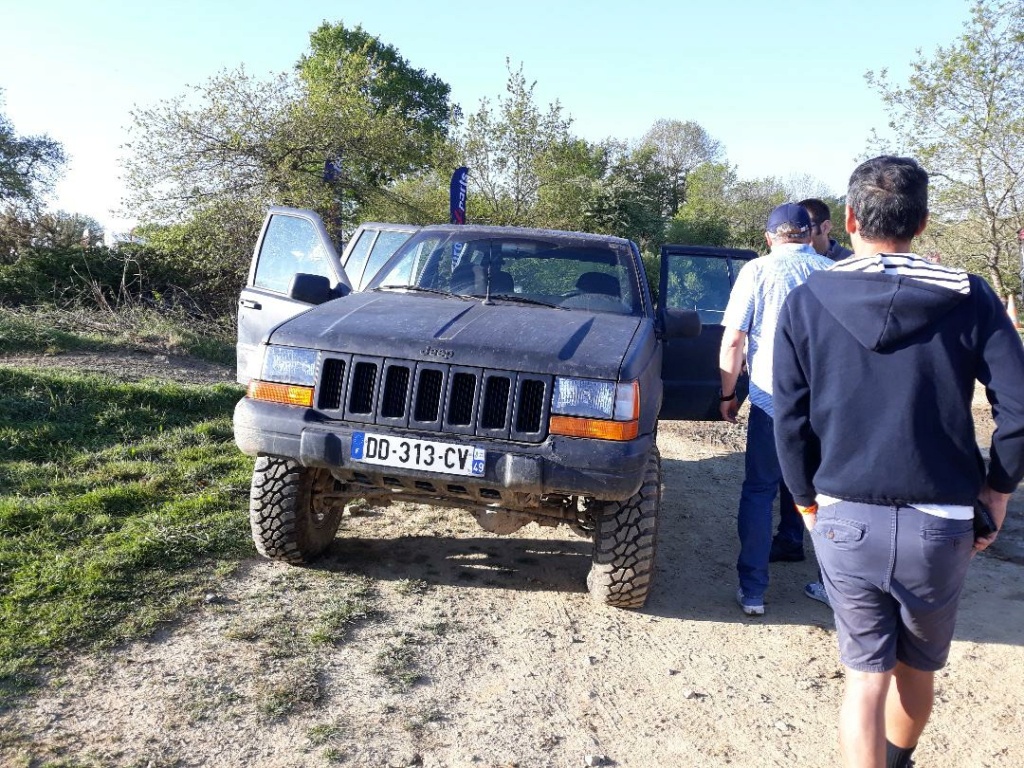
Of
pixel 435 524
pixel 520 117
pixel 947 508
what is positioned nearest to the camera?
pixel 947 508

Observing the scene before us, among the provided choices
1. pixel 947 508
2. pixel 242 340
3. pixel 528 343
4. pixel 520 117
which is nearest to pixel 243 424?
pixel 528 343

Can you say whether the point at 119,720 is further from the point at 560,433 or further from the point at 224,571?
the point at 560,433

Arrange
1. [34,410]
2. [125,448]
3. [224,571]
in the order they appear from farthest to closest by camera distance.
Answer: [34,410], [125,448], [224,571]

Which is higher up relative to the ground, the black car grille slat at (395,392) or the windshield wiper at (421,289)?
the windshield wiper at (421,289)

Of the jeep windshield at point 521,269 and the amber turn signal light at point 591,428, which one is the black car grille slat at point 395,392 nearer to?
the amber turn signal light at point 591,428

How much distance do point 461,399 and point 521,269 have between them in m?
1.46

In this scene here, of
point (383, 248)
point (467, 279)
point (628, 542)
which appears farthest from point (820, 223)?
point (383, 248)

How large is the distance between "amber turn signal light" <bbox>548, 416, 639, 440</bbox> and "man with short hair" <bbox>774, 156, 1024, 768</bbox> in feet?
4.50

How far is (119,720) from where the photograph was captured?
9.13ft

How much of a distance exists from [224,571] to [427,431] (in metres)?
1.34

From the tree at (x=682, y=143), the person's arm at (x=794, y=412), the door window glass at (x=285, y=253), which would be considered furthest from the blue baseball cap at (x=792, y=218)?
the tree at (x=682, y=143)

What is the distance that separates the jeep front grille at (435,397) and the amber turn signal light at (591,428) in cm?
6

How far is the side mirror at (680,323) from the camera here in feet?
15.1

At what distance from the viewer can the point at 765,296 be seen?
13.2ft
